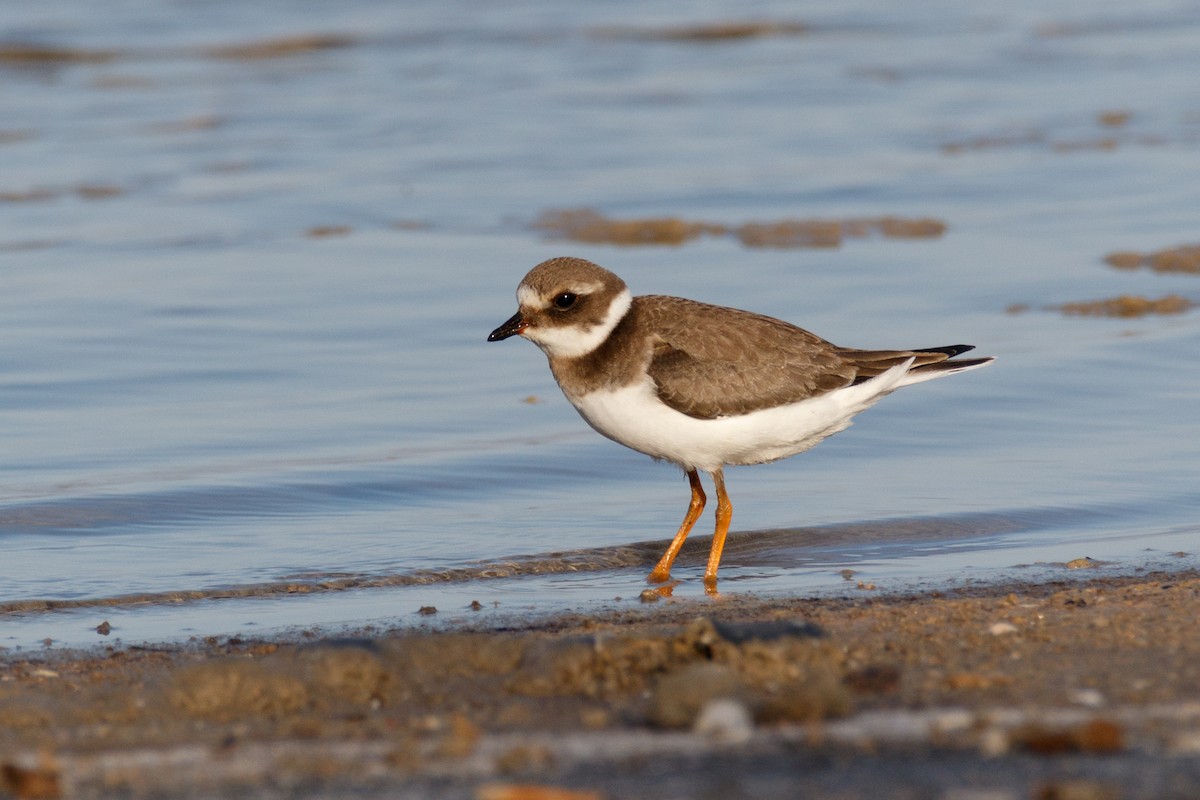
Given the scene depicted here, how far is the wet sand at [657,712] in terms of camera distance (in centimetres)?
371

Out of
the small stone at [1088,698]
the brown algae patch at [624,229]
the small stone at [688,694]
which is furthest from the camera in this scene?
the brown algae patch at [624,229]

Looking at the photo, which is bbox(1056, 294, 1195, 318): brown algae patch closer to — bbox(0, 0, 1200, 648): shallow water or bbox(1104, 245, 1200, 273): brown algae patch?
bbox(0, 0, 1200, 648): shallow water

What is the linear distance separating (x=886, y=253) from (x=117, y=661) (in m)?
8.12

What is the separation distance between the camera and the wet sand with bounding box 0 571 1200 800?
3715 mm

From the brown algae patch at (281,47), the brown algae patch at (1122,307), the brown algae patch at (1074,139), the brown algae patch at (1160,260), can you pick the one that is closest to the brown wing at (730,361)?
the brown algae patch at (1122,307)

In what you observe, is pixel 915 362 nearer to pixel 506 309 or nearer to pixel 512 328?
pixel 512 328

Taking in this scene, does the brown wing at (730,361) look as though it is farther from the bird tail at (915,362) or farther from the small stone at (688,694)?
the small stone at (688,694)

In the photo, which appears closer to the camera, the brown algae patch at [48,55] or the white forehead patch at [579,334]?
the white forehead patch at [579,334]

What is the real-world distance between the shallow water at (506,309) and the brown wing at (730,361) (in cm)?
72

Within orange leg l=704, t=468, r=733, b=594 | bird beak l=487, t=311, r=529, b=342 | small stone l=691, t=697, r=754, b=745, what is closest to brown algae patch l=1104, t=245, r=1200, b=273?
orange leg l=704, t=468, r=733, b=594

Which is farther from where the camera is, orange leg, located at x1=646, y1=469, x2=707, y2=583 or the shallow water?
the shallow water

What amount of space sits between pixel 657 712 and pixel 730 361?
9.05 feet

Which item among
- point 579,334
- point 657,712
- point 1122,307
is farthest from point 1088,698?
point 1122,307

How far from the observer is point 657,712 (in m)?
4.11
